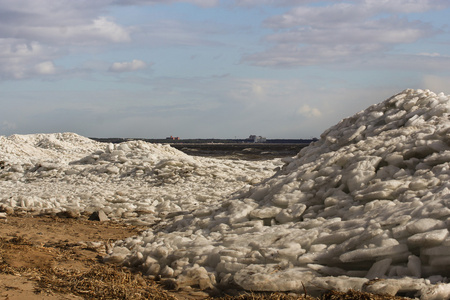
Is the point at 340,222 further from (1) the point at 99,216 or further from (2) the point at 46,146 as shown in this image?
(2) the point at 46,146

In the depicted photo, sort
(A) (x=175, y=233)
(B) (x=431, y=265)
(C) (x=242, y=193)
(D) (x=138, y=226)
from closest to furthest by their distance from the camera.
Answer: (B) (x=431, y=265), (A) (x=175, y=233), (C) (x=242, y=193), (D) (x=138, y=226)

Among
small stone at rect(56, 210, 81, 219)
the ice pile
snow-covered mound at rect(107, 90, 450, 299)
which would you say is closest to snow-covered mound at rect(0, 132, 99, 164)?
the ice pile

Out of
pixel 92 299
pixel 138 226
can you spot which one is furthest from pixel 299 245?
pixel 138 226

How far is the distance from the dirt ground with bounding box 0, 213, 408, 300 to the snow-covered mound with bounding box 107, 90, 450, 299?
0.87 feet

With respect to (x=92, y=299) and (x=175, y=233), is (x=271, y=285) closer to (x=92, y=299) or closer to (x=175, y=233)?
(x=92, y=299)

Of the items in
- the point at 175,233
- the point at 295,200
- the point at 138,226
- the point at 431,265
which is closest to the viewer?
the point at 431,265

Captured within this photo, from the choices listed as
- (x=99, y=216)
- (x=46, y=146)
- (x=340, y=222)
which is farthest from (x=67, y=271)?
(x=46, y=146)

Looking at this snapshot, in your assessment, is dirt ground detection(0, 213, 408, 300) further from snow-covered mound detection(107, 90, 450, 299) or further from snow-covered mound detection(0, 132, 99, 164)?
snow-covered mound detection(0, 132, 99, 164)

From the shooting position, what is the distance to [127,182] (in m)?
13.8

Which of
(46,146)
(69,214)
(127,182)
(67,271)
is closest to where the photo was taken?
(67,271)

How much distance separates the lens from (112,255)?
6.51m

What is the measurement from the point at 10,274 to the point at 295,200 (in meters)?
3.30

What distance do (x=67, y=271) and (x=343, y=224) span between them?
9.71 feet

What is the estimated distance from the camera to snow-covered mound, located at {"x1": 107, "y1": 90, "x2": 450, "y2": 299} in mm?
4504
